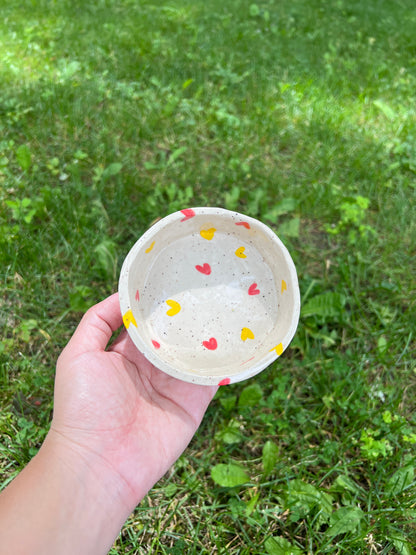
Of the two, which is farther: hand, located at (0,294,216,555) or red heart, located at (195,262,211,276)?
red heart, located at (195,262,211,276)

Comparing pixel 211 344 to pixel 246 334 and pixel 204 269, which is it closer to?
pixel 246 334

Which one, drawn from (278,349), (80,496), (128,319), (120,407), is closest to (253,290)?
(278,349)

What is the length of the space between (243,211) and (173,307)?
3.26 ft

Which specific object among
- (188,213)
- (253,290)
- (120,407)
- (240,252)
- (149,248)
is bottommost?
(120,407)

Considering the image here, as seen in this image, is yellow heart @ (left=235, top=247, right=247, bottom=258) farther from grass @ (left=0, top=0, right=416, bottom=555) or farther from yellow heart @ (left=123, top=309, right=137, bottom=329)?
yellow heart @ (left=123, top=309, right=137, bottom=329)

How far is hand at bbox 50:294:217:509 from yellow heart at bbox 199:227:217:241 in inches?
23.3

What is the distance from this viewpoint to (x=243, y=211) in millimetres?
2744

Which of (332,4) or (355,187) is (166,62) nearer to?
(355,187)

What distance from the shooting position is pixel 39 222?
2.56 metres

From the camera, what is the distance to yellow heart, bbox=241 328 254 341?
2010 millimetres

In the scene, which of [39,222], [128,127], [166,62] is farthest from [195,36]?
[39,222]

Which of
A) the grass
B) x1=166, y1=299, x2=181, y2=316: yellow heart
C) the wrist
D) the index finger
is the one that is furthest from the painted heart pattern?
the wrist

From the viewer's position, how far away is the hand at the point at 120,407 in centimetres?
158

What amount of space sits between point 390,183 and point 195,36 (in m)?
2.37
